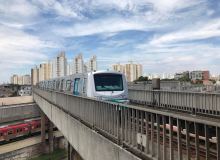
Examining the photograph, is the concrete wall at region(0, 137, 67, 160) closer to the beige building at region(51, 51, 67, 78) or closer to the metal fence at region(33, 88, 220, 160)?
the metal fence at region(33, 88, 220, 160)

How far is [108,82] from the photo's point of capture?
985 centimetres

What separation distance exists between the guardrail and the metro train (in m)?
21.8

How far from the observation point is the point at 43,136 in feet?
86.4

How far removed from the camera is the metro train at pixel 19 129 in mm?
23684

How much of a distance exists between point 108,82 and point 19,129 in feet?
73.9

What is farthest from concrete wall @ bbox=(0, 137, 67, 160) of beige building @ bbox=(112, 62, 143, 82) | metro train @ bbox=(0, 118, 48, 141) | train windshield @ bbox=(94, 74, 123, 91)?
beige building @ bbox=(112, 62, 143, 82)

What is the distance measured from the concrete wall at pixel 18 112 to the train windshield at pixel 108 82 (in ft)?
77.2

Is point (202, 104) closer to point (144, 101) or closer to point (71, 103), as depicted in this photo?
point (144, 101)

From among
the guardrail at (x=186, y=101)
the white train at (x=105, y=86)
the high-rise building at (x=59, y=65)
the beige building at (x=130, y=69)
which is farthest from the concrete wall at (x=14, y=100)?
the beige building at (x=130, y=69)

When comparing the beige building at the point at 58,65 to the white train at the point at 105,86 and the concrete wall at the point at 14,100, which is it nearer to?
the concrete wall at the point at 14,100

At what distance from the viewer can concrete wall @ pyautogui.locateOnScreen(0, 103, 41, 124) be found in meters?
26.0

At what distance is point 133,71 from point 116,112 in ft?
317

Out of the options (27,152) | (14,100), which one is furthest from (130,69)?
(27,152)

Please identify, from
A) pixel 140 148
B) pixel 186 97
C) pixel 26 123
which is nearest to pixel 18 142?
pixel 26 123
